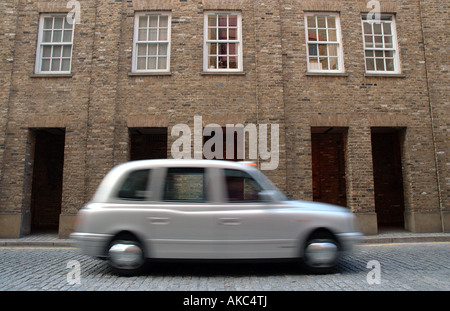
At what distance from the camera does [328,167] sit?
40.0ft

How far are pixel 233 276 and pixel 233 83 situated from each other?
670 cm

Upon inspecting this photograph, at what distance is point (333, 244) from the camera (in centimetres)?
489

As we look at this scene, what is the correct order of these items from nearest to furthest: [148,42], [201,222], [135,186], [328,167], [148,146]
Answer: [201,222], [135,186], [148,42], [148,146], [328,167]

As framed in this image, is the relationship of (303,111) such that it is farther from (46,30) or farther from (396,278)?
(46,30)

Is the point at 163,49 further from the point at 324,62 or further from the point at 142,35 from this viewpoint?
the point at 324,62

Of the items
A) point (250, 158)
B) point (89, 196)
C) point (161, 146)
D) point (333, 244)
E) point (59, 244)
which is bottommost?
point (59, 244)

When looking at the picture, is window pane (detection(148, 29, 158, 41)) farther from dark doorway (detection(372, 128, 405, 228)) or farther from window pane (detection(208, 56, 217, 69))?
dark doorway (detection(372, 128, 405, 228))

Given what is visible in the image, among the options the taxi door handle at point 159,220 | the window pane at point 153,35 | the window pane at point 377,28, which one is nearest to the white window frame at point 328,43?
the window pane at point 377,28

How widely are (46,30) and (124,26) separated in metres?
2.79

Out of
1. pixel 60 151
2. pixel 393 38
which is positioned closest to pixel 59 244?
pixel 60 151

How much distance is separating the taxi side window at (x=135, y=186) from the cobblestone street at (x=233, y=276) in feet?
4.33

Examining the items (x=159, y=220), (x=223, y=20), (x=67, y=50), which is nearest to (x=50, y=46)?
(x=67, y=50)

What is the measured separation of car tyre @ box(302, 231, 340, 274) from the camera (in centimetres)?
482

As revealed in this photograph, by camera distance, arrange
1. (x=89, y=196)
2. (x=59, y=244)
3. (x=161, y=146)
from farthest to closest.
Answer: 1. (x=161, y=146)
2. (x=89, y=196)
3. (x=59, y=244)
